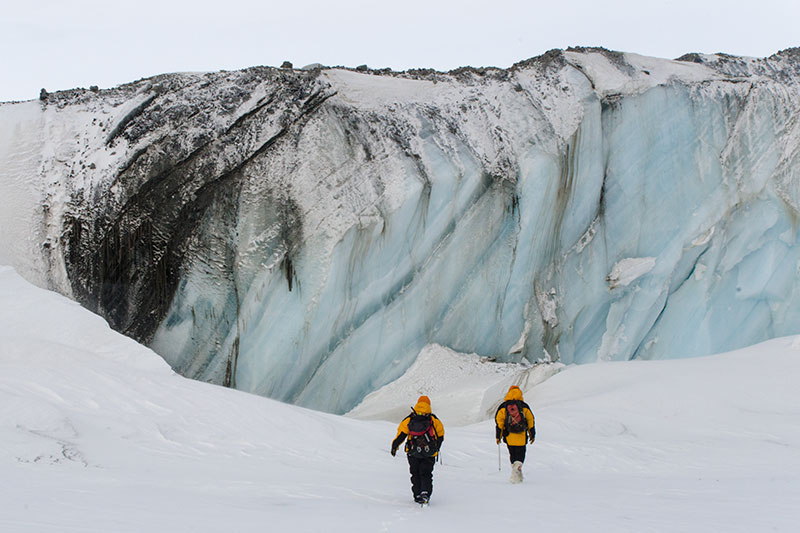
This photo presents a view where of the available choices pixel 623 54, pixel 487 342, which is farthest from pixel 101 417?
pixel 623 54

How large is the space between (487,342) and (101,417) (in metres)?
6.84

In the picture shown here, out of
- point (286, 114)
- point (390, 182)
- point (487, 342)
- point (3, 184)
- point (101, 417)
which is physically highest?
point (286, 114)

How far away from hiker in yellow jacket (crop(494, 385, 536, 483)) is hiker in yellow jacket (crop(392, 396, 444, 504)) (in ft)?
3.71

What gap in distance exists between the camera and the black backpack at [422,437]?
5.70 metres

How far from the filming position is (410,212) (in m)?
12.2

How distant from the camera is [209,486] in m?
5.79

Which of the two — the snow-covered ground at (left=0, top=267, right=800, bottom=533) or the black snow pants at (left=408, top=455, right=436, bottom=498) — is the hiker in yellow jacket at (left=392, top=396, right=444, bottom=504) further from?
the snow-covered ground at (left=0, top=267, right=800, bottom=533)

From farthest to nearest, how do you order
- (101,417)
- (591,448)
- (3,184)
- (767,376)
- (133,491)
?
(3,184), (767,376), (591,448), (101,417), (133,491)

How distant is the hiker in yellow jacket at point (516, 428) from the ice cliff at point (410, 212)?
205 inches

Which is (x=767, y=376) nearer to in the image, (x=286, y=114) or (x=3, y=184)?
(x=286, y=114)

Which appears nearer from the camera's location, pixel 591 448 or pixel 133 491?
pixel 133 491

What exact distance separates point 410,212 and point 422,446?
682 centimetres

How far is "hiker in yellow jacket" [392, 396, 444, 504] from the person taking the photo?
5629 millimetres

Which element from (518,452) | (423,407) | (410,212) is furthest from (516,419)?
(410,212)
